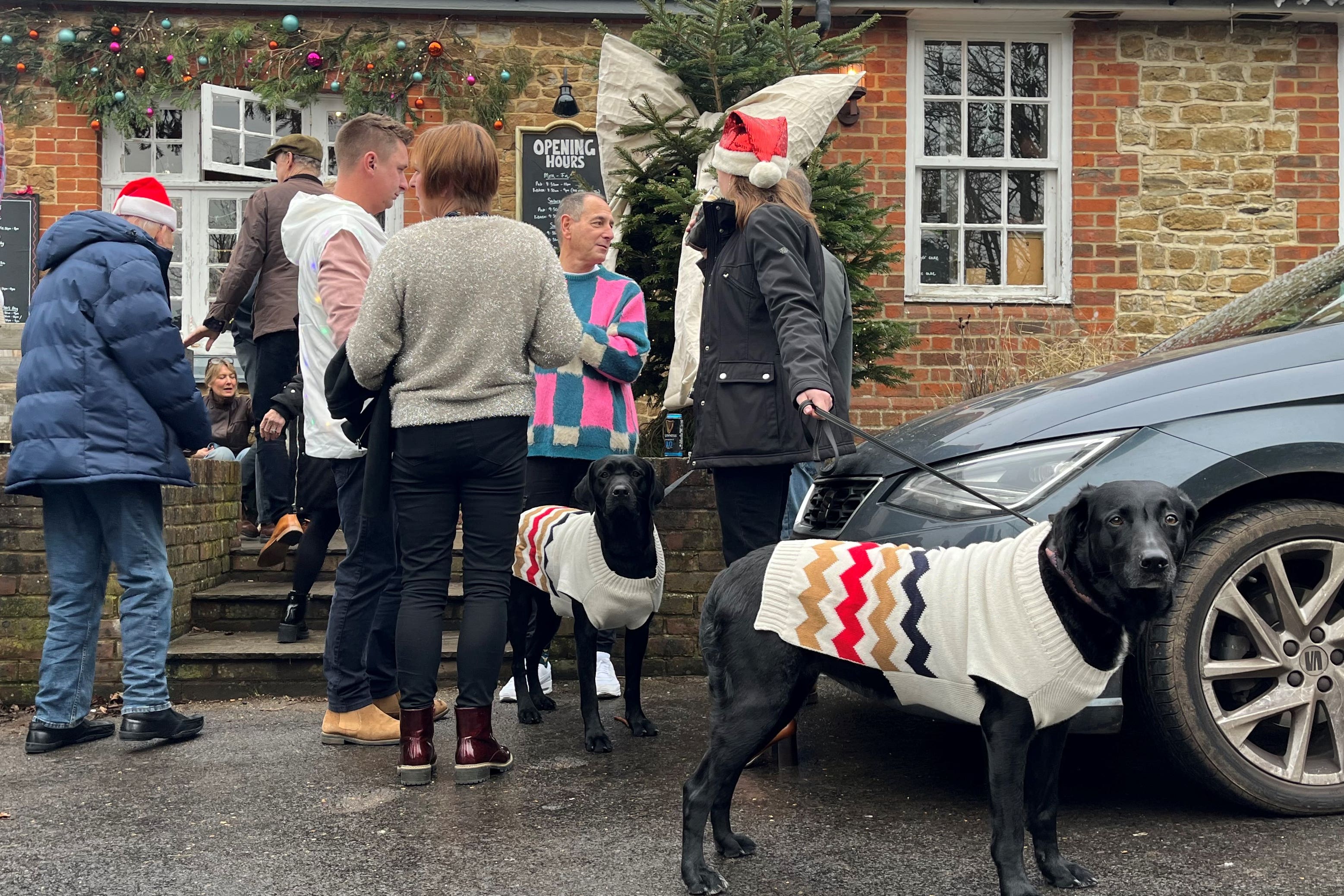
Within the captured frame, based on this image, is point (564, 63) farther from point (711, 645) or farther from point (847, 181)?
point (711, 645)

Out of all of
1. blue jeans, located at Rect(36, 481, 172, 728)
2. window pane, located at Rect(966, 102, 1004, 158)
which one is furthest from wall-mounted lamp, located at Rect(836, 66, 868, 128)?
blue jeans, located at Rect(36, 481, 172, 728)

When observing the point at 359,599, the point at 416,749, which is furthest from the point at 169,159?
the point at 416,749

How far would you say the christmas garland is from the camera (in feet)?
33.4

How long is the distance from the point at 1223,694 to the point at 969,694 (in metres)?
1.10

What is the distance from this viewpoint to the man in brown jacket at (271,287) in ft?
21.0

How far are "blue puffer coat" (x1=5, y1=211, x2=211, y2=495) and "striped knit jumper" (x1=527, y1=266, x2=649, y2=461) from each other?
4.36ft

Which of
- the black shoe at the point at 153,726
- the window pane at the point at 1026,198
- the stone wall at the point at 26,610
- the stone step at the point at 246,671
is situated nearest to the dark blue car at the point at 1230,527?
the black shoe at the point at 153,726

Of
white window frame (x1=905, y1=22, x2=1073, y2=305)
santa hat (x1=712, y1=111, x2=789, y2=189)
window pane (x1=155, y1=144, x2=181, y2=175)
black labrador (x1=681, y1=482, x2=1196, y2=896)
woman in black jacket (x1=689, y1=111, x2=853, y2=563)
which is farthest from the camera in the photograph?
window pane (x1=155, y1=144, x2=181, y2=175)

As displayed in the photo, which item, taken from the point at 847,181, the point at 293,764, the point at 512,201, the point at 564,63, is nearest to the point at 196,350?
the point at 512,201

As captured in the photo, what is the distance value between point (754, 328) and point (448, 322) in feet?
3.24

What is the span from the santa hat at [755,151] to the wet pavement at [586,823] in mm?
1965

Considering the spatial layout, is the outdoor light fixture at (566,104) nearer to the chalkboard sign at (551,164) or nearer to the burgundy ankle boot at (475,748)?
the chalkboard sign at (551,164)

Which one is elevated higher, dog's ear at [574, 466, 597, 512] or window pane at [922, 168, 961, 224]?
window pane at [922, 168, 961, 224]

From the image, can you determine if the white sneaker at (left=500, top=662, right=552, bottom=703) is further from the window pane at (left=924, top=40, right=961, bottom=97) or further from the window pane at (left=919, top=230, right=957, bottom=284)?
the window pane at (left=924, top=40, right=961, bottom=97)
